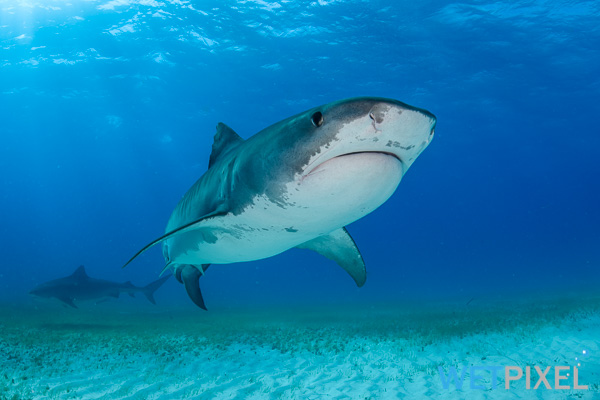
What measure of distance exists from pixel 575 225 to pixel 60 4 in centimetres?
16616

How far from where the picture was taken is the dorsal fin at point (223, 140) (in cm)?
557

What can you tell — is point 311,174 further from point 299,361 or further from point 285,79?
point 285,79

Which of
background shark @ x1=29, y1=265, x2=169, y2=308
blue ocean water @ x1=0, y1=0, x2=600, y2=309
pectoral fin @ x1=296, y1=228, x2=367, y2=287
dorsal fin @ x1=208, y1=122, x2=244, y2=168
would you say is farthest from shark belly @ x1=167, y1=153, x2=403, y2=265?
blue ocean water @ x1=0, y1=0, x2=600, y2=309

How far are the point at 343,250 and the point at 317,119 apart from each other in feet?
10.4

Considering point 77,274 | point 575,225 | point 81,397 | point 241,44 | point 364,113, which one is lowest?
point 575,225

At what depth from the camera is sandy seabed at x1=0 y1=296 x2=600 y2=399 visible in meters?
5.03

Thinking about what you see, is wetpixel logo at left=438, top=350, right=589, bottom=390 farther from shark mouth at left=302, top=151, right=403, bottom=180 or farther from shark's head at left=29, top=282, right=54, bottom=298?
shark's head at left=29, top=282, right=54, bottom=298

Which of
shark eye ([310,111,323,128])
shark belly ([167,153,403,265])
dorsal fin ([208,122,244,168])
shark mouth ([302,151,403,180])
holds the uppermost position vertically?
dorsal fin ([208,122,244,168])

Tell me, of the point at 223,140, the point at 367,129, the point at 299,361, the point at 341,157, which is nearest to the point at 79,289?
the point at 299,361

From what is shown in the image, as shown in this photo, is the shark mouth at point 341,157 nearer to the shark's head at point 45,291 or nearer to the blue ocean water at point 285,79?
the shark's head at point 45,291

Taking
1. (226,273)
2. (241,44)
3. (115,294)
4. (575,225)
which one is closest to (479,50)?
(241,44)

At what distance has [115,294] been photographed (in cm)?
1282

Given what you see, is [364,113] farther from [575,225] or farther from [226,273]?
[575,225]

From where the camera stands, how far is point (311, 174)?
105 inches
